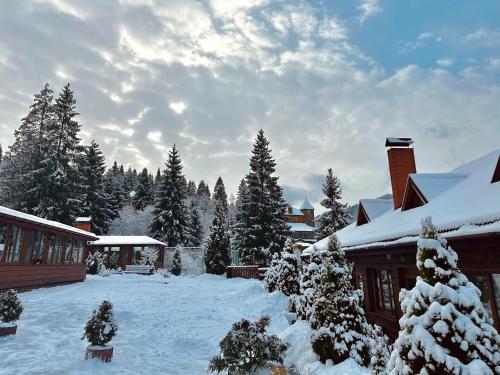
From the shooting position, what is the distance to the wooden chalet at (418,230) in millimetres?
6536

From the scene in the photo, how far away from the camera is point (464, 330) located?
386cm

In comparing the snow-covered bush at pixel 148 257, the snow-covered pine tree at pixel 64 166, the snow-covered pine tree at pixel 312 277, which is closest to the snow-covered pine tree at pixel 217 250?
the snow-covered bush at pixel 148 257

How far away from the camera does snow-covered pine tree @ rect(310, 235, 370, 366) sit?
7398 mm

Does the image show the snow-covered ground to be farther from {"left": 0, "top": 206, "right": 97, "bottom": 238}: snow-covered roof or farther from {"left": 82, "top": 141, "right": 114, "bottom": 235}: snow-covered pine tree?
{"left": 82, "top": 141, "right": 114, "bottom": 235}: snow-covered pine tree

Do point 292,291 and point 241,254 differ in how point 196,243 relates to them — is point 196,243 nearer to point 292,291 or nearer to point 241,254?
point 241,254

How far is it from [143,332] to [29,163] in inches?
1387

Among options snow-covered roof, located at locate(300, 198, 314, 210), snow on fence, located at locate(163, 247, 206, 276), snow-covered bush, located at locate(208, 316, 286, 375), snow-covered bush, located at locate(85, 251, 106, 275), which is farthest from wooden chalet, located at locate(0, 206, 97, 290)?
snow-covered roof, located at locate(300, 198, 314, 210)

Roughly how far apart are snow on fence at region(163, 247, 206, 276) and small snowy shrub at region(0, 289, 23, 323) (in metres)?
27.7

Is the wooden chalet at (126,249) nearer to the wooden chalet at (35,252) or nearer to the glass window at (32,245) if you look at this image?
the wooden chalet at (35,252)

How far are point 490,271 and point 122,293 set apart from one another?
1806cm

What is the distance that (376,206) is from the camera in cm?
1748

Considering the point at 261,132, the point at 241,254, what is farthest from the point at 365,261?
the point at 261,132

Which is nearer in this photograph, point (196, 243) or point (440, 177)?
point (440, 177)

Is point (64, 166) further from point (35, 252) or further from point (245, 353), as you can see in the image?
point (245, 353)
